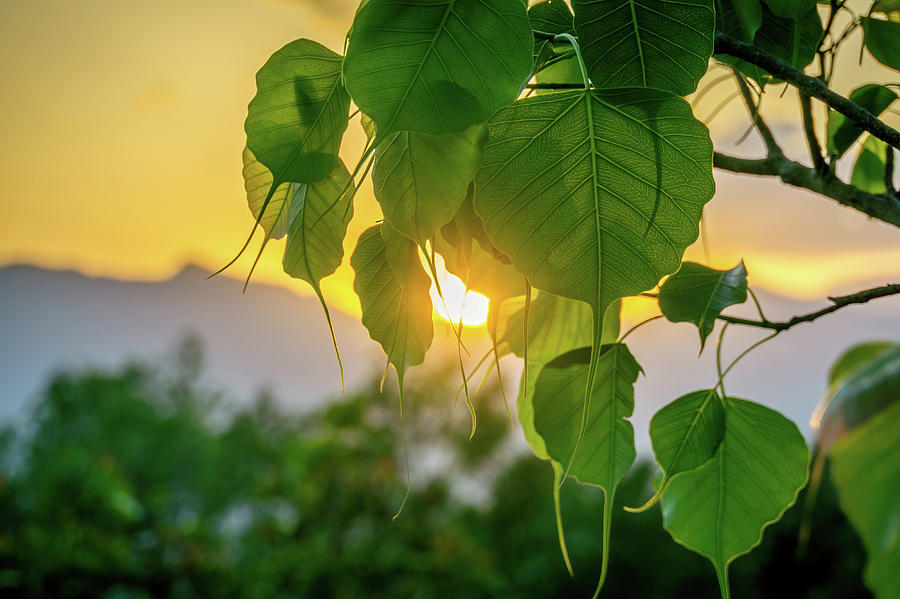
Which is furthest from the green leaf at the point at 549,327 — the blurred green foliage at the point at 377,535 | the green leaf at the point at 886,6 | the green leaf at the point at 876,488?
the blurred green foliage at the point at 377,535

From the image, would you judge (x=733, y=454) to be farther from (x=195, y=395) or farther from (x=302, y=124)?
(x=195, y=395)

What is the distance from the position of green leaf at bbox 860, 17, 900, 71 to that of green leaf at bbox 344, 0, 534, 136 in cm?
16

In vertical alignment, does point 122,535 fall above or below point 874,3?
above

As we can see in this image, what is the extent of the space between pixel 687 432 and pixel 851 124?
11 cm

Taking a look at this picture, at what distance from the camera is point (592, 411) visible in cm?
21

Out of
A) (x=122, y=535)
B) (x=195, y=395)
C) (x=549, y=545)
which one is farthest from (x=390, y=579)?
(x=195, y=395)

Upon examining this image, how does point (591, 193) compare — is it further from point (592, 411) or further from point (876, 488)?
point (876, 488)

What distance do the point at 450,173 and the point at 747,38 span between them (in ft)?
0.34

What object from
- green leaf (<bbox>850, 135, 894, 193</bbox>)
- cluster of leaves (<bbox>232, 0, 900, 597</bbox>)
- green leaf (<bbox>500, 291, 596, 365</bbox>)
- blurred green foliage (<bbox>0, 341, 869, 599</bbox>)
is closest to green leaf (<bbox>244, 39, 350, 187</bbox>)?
cluster of leaves (<bbox>232, 0, 900, 597</bbox>)

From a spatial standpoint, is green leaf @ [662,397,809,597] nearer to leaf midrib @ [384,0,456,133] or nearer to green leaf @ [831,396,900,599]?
leaf midrib @ [384,0,456,133]

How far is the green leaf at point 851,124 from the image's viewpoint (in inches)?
8.8

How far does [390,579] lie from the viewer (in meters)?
2.22

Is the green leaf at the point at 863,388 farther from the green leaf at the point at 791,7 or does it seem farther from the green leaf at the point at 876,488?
the green leaf at the point at 791,7

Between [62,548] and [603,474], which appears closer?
[603,474]
